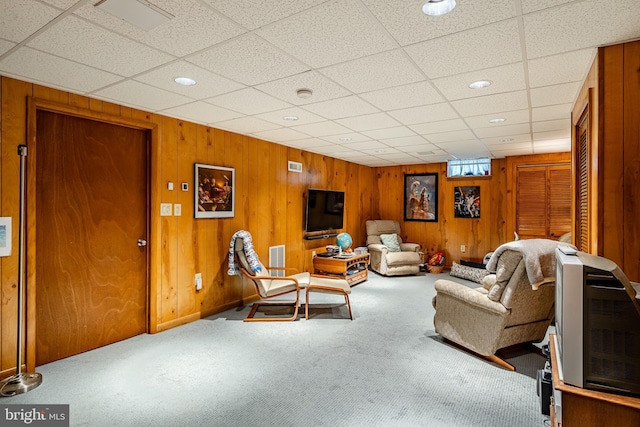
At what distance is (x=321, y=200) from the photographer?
243 inches

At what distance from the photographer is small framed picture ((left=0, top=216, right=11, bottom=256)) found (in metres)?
2.62

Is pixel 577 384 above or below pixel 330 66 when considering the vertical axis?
below

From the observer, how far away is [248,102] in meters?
3.21

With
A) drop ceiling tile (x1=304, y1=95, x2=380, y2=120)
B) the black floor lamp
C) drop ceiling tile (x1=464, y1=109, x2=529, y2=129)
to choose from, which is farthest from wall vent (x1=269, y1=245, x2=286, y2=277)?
drop ceiling tile (x1=464, y1=109, x2=529, y2=129)

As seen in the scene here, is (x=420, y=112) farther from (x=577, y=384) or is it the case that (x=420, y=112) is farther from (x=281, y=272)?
(x=281, y=272)

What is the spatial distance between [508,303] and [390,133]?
2607 millimetres

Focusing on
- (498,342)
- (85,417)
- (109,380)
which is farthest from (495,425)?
(109,380)

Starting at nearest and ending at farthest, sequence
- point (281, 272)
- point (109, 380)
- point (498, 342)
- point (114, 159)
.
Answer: point (109, 380), point (498, 342), point (114, 159), point (281, 272)

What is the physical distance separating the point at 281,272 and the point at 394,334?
2.14m

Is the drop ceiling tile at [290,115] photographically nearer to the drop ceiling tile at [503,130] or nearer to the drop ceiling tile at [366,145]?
the drop ceiling tile at [366,145]

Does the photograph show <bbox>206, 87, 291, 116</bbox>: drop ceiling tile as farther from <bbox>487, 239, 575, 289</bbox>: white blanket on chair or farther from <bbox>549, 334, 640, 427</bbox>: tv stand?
<bbox>549, 334, 640, 427</bbox>: tv stand

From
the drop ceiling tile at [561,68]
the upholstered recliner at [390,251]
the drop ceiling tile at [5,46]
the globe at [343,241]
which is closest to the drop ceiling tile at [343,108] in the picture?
the drop ceiling tile at [561,68]

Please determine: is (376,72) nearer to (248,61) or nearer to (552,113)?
(248,61)

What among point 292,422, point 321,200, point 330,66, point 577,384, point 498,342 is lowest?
point 292,422
